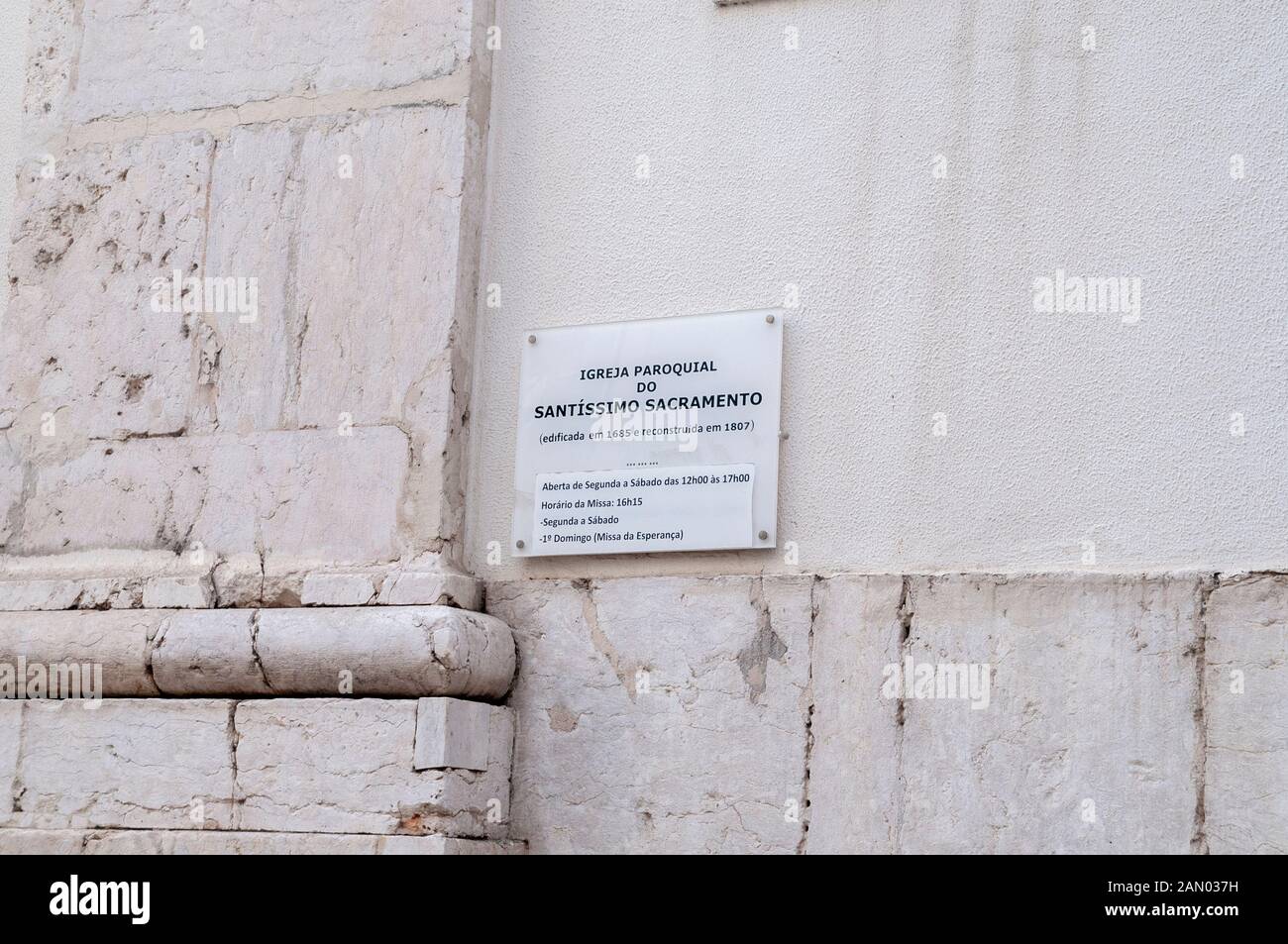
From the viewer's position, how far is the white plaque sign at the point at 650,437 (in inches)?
150

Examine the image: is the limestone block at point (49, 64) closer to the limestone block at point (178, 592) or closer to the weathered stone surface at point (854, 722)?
the limestone block at point (178, 592)

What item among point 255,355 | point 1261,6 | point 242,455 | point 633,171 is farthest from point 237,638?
point 1261,6

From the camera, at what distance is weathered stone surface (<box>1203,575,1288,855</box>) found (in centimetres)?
326

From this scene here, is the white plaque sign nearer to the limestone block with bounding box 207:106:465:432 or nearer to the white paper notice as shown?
the white paper notice

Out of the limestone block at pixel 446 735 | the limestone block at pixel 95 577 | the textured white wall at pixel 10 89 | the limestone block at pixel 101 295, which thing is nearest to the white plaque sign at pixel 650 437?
the limestone block at pixel 446 735

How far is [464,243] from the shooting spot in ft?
13.5

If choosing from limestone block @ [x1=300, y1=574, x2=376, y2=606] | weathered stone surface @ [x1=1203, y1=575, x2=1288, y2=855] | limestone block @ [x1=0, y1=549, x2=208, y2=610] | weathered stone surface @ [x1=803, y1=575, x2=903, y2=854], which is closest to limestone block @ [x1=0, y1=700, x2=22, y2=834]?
limestone block @ [x1=0, y1=549, x2=208, y2=610]

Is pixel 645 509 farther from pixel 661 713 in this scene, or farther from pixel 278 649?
pixel 278 649

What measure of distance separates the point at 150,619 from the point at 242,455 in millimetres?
480

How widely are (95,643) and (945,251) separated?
231 cm
